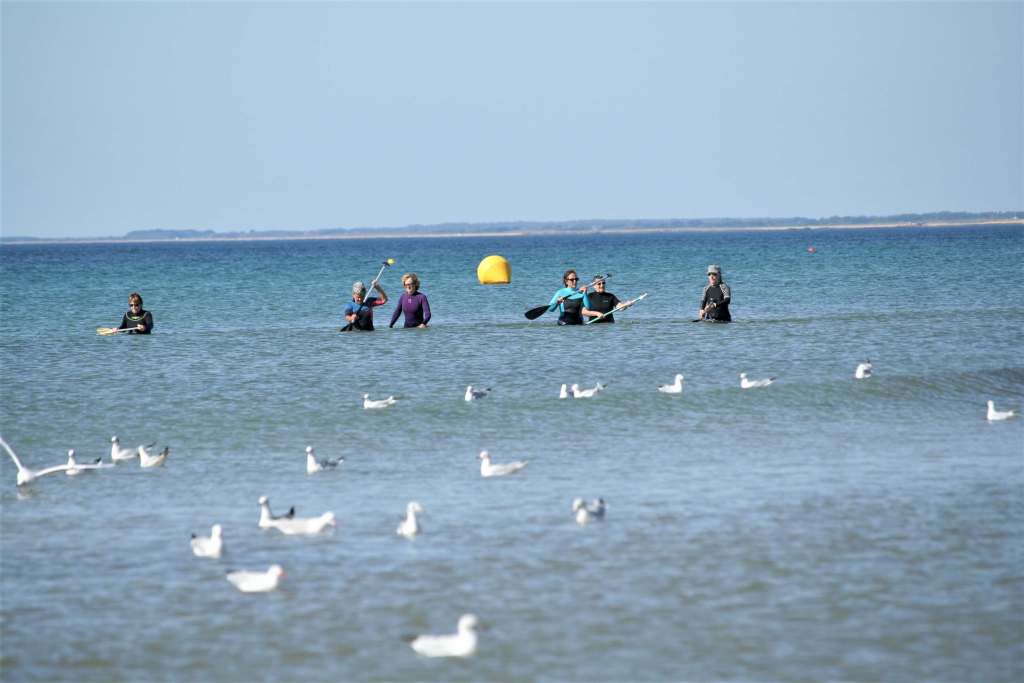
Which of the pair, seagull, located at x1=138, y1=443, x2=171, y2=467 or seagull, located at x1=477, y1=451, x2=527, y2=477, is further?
seagull, located at x1=138, y1=443, x2=171, y2=467

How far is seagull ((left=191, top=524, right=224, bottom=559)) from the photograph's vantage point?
12406 mm

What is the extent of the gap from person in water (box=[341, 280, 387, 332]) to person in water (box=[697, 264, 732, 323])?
27.0 feet

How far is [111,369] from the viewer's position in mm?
27938

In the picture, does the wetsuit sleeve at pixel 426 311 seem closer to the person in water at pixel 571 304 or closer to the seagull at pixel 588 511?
the person in water at pixel 571 304

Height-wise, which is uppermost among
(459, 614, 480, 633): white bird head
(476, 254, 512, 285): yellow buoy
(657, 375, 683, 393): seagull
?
(459, 614, 480, 633): white bird head

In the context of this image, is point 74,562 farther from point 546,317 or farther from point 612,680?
point 546,317

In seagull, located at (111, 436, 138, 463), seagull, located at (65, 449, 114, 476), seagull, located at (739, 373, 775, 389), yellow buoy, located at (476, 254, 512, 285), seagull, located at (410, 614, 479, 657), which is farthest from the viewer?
yellow buoy, located at (476, 254, 512, 285)

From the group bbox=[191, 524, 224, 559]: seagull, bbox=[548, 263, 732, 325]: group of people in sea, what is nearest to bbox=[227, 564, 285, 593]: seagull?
bbox=[191, 524, 224, 559]: seagull

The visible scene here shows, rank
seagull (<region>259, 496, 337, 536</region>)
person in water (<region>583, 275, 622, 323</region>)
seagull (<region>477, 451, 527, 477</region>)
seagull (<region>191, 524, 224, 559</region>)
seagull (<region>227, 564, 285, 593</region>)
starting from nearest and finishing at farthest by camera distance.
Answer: seagull (<region>227, 564, 285, 593</region>)
seagull (<region>191, 524, 224, 559</region>)
seagull (<region>259, 496, 337, 536</region>)
seagull (<region>477, 451, 527, 477</region>)
person in water (<region>583, 275, 622, 323</region>)

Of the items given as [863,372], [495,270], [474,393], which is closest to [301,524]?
[474,393]

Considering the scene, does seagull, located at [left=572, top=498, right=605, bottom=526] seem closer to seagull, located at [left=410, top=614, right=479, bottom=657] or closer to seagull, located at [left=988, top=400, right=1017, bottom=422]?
seagull, located at [left=410, top=614, right=479, bottom=657]

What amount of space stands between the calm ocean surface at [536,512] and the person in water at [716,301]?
2029mm

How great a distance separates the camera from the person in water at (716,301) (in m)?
33.9

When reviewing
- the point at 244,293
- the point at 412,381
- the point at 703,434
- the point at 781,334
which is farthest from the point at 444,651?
the point at 244,293
